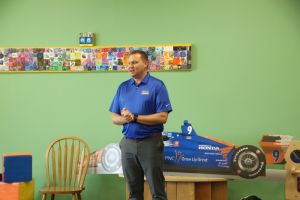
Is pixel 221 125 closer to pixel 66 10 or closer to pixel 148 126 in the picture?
pixel 148 126

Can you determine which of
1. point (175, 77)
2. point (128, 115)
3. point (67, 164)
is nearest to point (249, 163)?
point (175, 77)

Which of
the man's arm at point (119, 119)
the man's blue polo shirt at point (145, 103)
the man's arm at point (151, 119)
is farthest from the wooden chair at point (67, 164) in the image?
the man's arm at point (151, 119)

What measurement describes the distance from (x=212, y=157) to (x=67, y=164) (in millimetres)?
1591

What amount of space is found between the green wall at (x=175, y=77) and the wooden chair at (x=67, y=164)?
12cm

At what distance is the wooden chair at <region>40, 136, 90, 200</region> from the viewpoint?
4090 mm

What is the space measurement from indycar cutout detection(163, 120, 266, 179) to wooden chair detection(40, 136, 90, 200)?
2.97 ft

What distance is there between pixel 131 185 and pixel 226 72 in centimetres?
185

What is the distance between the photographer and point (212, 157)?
3.75 m

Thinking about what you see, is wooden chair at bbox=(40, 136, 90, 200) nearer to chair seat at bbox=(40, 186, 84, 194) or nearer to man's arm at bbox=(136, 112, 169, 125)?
chair seat at bbox=(40, 186, 84, 194)

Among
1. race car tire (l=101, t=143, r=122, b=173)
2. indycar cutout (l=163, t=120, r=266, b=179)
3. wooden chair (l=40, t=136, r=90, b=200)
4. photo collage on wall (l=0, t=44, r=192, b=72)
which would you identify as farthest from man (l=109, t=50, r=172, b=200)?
photo collage on wall (l=0, t=44, r=192, b=72)

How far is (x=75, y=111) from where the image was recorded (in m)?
4.45

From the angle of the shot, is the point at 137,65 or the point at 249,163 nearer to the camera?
the point at 137,65

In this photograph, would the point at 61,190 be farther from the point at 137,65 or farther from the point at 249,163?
the point at 249,163

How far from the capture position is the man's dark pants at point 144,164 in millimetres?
2891
